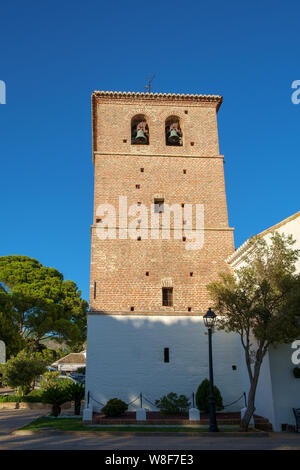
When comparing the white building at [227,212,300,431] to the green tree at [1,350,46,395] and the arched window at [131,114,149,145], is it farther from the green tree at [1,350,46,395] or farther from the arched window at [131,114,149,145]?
the green tree at [1,350,46,395]

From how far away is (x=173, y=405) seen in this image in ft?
47.3

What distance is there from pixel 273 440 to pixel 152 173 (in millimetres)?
12461

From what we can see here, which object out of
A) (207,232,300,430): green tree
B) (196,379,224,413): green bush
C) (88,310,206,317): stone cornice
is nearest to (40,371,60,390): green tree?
(88,310,206,317): stone cornice

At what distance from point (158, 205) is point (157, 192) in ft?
2.18

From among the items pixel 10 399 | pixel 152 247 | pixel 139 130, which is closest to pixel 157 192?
pixel 152 247

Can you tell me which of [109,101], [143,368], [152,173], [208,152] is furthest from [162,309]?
[109,101]

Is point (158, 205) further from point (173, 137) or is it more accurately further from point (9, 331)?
point (9, 331)

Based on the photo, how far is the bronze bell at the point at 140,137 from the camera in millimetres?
19289

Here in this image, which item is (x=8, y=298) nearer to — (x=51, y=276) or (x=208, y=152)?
(x=51, y=276)

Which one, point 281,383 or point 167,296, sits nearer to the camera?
point 281,383

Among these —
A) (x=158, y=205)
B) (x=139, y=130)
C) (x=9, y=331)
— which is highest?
(x=139, y=130)

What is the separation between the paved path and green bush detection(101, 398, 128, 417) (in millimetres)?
2479

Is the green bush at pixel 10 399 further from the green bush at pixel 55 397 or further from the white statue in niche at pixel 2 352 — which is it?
the green bush at pixel 55 397

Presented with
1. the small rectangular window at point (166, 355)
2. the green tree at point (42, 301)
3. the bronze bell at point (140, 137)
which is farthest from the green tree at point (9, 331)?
the bronze bell at point (140, 137)
